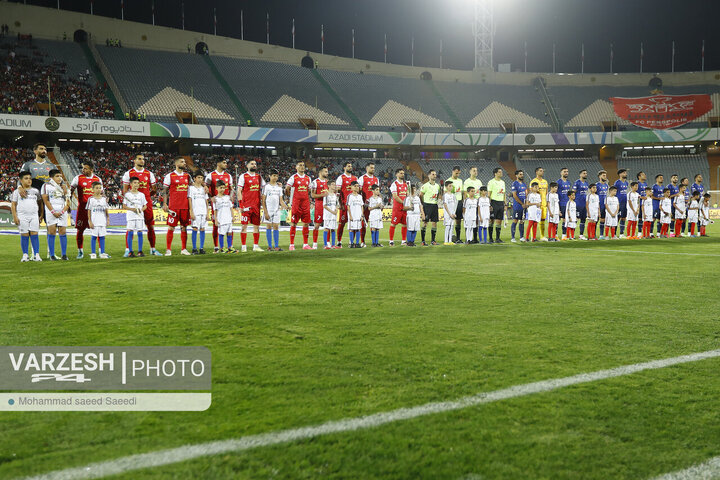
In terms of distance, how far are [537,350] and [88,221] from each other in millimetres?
9534

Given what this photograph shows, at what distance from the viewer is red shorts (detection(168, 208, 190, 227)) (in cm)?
1098

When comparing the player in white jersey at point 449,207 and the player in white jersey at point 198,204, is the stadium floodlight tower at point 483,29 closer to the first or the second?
the player in white jersey at point 449,207

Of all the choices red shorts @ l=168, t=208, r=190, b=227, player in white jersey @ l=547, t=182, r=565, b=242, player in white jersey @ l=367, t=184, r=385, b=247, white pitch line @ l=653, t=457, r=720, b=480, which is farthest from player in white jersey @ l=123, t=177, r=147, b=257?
player in white jersey @ l=547, t=182, r=565, b=242

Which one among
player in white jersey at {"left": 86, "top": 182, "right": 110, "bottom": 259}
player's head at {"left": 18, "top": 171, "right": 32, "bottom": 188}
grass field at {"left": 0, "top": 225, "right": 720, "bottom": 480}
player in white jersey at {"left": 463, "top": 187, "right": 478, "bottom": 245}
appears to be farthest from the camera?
player in white jersey at {"left": 463, "top": 187, "right": 478, "bottom": 245}

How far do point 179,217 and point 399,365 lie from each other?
29.7 ft

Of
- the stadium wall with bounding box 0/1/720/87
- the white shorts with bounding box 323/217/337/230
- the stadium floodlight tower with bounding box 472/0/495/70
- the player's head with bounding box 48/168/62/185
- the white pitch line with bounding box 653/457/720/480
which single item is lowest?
the white pitch line with bounding box 653/457/720/480

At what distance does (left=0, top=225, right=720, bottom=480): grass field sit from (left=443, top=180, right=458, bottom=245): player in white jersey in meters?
6.36

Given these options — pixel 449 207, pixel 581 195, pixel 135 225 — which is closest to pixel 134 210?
pixel 135 225

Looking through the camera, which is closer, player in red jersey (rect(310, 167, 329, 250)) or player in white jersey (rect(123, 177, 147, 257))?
player in white jersey (rect(123, 177, 147, 257))

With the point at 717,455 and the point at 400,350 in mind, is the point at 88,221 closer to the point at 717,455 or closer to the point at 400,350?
the point at 400,350

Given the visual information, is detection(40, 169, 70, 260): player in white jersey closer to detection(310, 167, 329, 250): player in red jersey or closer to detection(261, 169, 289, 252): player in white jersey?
detection(261, 169, 289, 252): player in white jersey

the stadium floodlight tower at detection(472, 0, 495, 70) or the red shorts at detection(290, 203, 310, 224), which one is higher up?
the stadium floodlight tower at detection(472, 0, 495, 70)

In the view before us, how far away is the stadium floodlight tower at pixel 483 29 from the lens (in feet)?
148

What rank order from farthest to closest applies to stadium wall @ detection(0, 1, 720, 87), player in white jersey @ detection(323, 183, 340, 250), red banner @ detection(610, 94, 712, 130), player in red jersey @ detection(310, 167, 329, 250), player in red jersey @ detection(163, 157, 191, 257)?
red banner @ detection(610, 94, 712, 130), stadium wall @ detection(0, 1, 720, 87), player in red jersey @ detection(310, 167, 329, 250), player in white jersey @ detection(323, 183, 340, 250), player in red jersey @ detection(163, 157, 191, 257)
